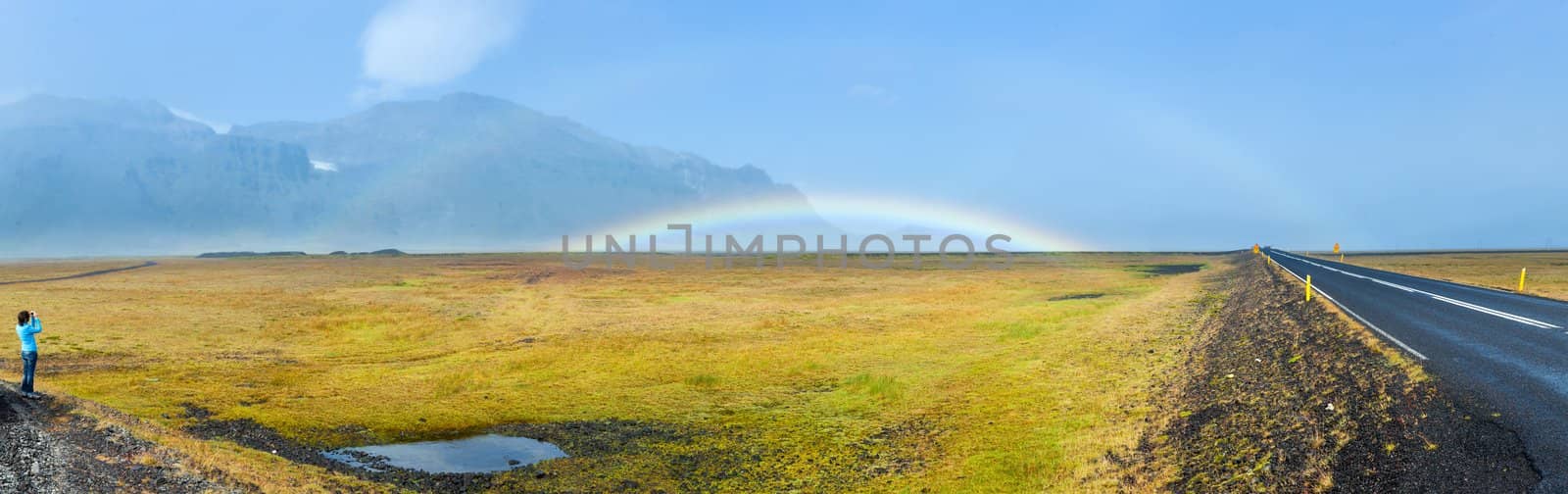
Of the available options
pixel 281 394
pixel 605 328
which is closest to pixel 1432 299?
pixel 605 328

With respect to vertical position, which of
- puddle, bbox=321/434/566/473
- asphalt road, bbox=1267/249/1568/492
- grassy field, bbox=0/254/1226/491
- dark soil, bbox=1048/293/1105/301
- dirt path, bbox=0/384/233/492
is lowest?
puddle, bbox=321/434/566/473

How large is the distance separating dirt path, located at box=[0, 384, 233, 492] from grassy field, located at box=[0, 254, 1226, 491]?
1.05 m

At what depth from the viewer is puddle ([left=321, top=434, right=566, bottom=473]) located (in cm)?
1766

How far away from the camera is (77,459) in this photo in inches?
537

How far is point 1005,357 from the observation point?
97.9ft

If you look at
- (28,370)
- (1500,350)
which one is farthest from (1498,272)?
(28,370)

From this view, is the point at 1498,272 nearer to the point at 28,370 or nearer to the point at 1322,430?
the point at 1322,430

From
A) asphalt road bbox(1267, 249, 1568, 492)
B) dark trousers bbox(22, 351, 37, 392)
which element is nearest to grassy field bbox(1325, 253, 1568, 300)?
asphalt road bbox(1267, 249, 1568, 492)

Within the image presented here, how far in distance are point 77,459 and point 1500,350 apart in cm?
2898

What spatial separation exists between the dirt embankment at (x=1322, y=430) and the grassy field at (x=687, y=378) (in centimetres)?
138

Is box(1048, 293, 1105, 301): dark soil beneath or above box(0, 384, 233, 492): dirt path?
above

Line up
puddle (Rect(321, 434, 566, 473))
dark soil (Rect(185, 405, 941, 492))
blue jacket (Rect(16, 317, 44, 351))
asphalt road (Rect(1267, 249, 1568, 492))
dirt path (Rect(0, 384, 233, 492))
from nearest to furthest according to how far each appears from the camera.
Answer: asphalt road (Rect(1267, 249, 1568, 492)), dirt path (Rect(0, 384, 233, 492)), dark soil (Rect(185, 405, 941, 492)), puddle (Rect(321, 434, 566, 473)), blue jacket (Rect(16, 317, 44, 351))

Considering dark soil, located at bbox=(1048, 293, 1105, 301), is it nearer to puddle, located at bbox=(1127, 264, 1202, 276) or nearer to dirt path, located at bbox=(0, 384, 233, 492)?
puddle, located at bbox=(1127, 264, 1202, 276)

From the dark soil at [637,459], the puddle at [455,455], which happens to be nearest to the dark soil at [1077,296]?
the dark soil at [637,459]
